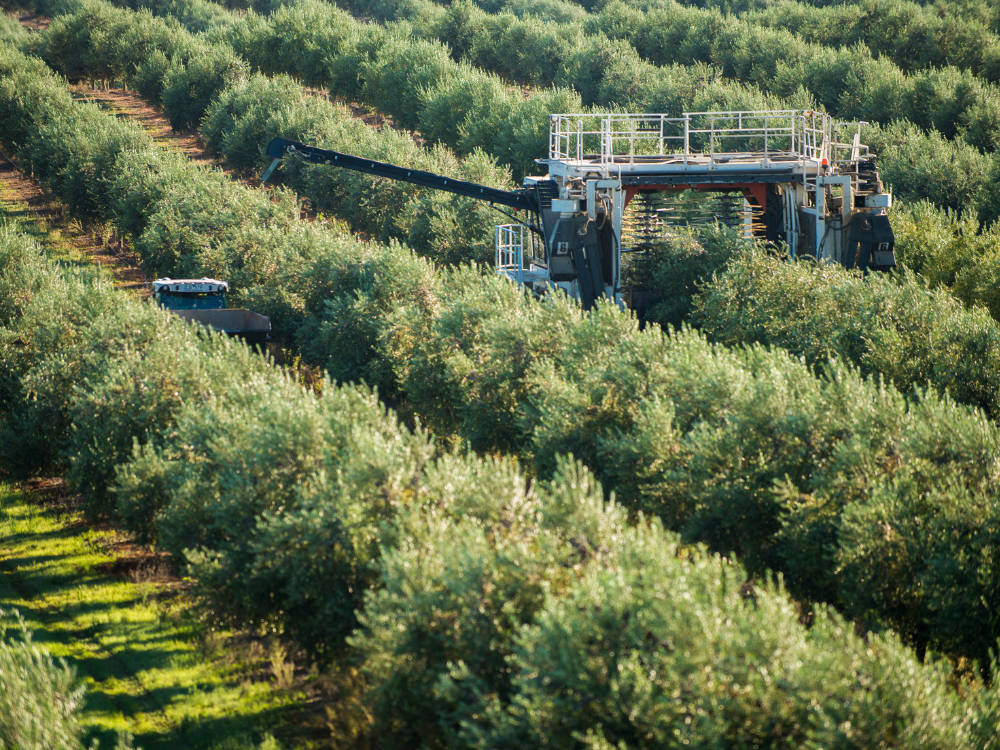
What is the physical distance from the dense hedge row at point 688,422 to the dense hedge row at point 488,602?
4.17 feet

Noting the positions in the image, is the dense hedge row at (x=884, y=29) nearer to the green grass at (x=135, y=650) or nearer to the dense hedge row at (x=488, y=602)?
the dense hedge row at (x=488, y=602)

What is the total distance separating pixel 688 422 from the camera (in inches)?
760

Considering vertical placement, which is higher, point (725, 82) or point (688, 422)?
point (725, 82)

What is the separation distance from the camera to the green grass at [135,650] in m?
16.8

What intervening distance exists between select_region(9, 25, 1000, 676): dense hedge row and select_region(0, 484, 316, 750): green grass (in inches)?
108

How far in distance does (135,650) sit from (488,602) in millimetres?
11090

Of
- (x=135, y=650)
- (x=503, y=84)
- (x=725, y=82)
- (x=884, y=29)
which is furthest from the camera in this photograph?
(x=503, y=84)

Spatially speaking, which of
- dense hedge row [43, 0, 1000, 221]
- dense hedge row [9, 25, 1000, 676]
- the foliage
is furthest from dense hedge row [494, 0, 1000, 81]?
the foliage

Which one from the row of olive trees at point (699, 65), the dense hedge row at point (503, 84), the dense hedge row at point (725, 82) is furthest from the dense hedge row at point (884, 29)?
the dense hedge row at point (503, 84)

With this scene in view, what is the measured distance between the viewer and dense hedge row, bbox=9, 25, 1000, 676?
15.3 m

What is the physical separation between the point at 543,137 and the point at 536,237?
21.8 metres

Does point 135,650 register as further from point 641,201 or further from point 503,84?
point 503,84

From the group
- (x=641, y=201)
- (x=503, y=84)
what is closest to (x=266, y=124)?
(x=503, y=84)

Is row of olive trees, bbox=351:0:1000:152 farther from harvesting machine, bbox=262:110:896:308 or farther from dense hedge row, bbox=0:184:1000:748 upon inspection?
dense hedge row, bbox=0:184:1000:748
